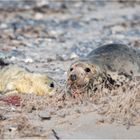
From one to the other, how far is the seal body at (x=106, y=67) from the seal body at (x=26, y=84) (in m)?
0.29

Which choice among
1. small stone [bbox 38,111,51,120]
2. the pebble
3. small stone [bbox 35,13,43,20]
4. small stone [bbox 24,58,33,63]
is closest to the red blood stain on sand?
small stone [bbox 38,111,51,120]

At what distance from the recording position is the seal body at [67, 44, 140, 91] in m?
6.29

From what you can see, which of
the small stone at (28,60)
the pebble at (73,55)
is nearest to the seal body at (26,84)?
the small stone at (28,60)

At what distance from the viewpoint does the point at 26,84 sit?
652 centimetres

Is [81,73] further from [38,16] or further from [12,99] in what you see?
[38,16]

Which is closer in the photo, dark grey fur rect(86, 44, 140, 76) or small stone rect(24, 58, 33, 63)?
dark grey fur rect(86, 44, 140, 76)

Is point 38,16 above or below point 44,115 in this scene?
above

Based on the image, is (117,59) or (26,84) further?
(117,59)

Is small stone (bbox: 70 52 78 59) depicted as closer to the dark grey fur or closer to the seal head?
the dark grey fur

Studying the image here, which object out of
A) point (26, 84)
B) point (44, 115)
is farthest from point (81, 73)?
point (44, 115)

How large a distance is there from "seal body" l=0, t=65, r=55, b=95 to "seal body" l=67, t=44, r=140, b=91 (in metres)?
0.29

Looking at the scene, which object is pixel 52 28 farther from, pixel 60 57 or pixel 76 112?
pixel 76 112

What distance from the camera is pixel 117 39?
10.7 metres

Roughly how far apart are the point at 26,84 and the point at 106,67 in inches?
30.4
